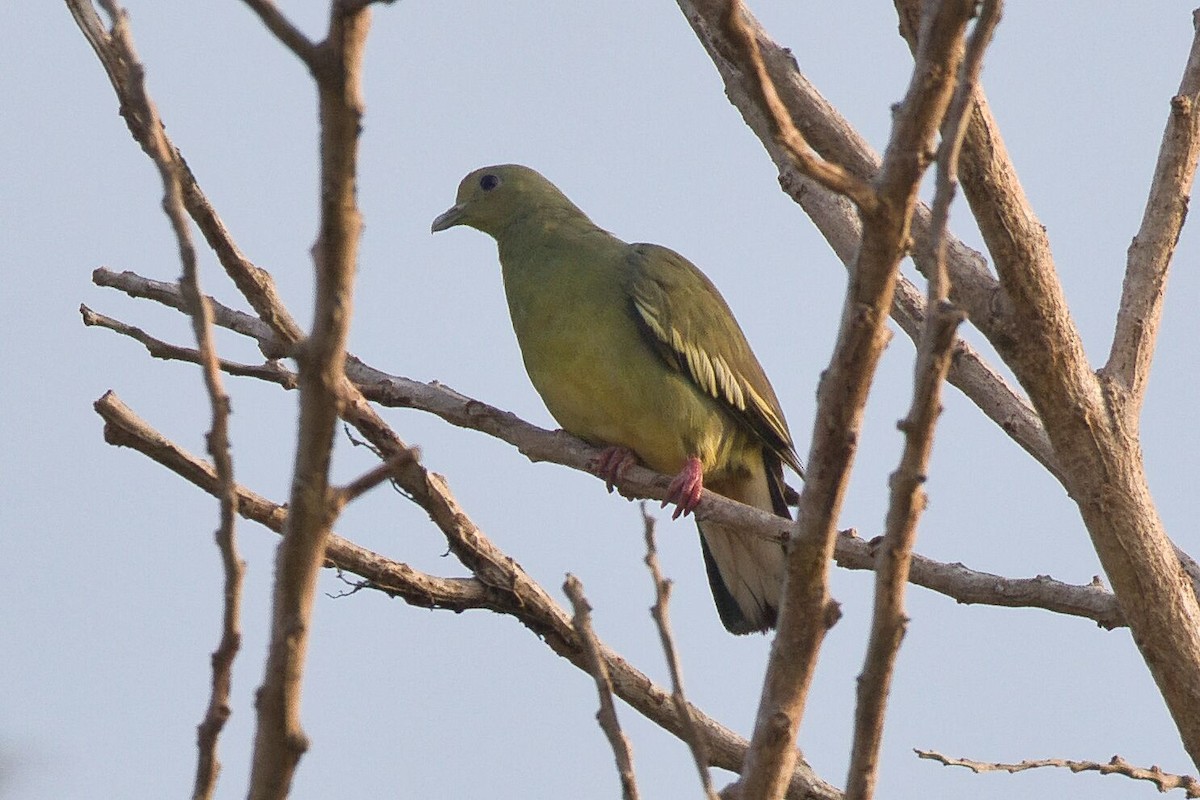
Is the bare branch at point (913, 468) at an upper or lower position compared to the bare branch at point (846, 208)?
lower

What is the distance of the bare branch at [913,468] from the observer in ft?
5.66

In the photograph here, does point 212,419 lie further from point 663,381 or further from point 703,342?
point 703,342

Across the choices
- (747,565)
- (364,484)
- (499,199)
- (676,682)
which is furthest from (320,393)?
(499,199)

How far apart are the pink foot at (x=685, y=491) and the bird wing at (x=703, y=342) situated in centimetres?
42

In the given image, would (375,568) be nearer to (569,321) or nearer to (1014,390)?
(569,321)

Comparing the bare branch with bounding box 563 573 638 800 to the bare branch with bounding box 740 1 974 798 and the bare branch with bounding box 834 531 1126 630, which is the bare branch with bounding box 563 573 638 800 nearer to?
the bare branch with bounding box 740 1 974 798

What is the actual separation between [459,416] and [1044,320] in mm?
1766

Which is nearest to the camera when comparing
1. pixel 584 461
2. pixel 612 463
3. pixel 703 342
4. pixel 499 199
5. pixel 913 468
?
pixel 913 468

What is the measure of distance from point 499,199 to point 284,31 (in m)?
4.77

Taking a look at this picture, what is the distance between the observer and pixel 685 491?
4828mm

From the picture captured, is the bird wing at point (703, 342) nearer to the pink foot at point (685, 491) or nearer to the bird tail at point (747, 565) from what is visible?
the bird tail at point (747, 565)

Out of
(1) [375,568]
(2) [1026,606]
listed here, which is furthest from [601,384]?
(2) [1026,606]

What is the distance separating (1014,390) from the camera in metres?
4.18

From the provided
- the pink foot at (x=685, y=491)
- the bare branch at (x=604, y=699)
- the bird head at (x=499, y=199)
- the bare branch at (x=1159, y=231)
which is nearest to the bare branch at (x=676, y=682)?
the bare branch at (x=604, y=699)
